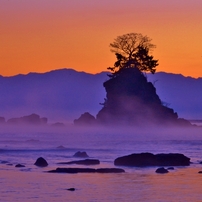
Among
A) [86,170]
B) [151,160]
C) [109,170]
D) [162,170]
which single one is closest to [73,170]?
[86,170]

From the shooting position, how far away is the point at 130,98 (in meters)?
108

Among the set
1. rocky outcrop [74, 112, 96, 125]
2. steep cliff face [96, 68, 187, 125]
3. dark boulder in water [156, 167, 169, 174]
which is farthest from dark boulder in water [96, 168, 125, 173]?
rocky outcrop [74, 112, 96, 125]

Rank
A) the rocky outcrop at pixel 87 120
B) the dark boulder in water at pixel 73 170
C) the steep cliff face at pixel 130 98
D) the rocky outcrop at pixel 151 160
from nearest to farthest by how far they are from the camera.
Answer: the dark boulder in water at pixel 73 170 < the rocky outcrop at pixel 151 160 < the steep cliff face at pixel 130 98 < the rocky outcrop at pixel 87 120

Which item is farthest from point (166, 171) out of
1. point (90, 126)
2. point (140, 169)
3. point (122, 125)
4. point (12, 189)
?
point (90, 126)

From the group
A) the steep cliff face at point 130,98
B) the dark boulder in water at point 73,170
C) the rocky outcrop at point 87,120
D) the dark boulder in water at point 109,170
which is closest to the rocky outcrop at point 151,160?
the dark boulder in water at point 109,170

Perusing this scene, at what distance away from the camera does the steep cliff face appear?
107 metres

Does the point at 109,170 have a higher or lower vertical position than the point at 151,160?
lower

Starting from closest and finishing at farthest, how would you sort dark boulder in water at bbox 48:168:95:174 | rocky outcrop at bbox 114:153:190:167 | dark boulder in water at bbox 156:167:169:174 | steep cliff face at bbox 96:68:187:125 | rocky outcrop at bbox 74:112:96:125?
1. dark boulder in water at bbox 48:168:95:174
2. dark boulder in water at bbox 156:167:169:174
3. rocky outcrop at bbox 114:153:190:167
4. steep cliff face at bbox 96:68:187:125
5. rocky outcrop at bbox 74:112:96:125

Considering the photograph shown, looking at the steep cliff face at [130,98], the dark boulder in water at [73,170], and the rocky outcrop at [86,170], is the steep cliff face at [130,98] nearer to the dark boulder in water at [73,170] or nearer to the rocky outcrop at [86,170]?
the rocky outcrop at [86,170]

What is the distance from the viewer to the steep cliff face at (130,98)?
107 meters

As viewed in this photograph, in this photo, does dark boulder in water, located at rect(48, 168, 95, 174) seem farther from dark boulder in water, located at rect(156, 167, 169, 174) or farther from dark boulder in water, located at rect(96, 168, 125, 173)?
dark boulder in water, located at rect(156, 167, 169, 174)

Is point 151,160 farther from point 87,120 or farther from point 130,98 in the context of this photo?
point 87,120

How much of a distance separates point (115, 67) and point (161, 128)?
15.2 metres

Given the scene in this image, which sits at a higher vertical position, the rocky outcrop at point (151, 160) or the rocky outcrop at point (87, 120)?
the rocky outcrop at point (87, 120)
